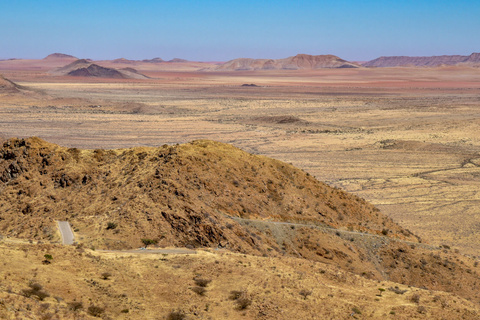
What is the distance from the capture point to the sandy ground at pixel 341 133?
137ft

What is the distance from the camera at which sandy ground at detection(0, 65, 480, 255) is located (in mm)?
41812

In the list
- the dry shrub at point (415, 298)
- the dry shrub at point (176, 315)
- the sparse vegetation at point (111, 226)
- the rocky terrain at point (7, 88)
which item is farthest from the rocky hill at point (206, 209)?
the rocky terrain at point (7, 88)

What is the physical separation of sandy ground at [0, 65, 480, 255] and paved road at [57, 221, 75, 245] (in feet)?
68.5

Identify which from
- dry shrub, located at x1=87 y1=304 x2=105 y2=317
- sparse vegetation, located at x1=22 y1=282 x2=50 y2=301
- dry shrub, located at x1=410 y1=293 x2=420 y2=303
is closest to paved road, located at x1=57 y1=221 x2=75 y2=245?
sparse vegetation, located at x1=22 y1=282 x2=50 y2=301

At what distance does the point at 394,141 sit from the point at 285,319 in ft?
187

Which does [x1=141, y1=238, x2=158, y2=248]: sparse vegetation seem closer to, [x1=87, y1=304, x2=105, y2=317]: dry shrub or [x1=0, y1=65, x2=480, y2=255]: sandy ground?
[x1=87, y1=304, x2=105, y2=317]: dry shrub

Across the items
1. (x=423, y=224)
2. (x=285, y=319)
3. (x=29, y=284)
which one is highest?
(x=29, y=284)

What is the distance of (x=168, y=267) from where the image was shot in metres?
18.0

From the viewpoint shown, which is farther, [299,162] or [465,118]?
[465,118]

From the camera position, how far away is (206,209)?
77.2 feet

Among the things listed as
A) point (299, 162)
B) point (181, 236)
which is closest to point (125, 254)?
point (181, 236)

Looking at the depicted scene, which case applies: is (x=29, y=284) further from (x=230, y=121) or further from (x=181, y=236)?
(x=230, y=121)

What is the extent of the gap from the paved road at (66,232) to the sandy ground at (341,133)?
2088 centimetres

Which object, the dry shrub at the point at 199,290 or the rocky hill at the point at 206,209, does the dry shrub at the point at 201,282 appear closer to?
the dry shrub at the point at 199,290
